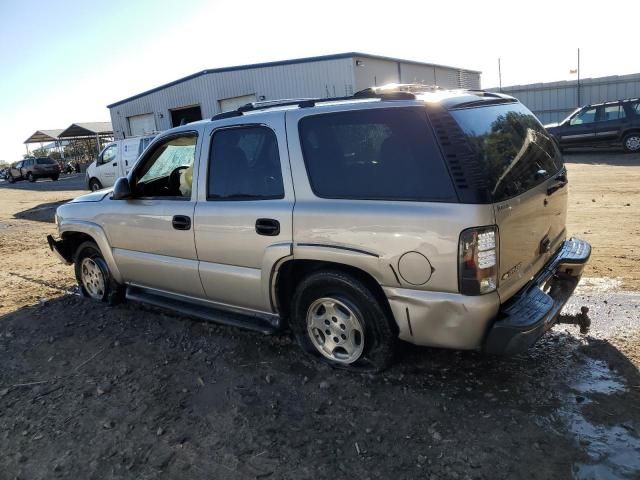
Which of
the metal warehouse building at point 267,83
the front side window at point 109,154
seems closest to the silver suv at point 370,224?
the front side window at point 109,154

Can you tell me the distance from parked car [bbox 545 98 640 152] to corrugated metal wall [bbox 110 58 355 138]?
8.22 metres

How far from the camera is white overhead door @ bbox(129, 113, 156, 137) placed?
28.6 metres

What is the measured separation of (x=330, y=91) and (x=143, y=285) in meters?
17.9

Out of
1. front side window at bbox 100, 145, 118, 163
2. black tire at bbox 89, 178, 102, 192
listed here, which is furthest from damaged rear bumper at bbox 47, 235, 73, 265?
black tire at bbox 89, 178, 102, 192

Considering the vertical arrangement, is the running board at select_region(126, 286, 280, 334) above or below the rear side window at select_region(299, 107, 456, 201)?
below

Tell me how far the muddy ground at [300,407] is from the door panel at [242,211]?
612 millimetres

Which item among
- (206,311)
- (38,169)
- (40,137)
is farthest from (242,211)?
(40,137)

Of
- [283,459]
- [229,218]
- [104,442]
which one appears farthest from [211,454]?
[229,218]

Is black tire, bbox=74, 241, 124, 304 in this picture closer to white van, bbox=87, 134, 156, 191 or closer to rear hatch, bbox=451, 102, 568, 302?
rear hatch, bbox=451, 102, 568, 302

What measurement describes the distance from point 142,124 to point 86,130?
14.8 meters

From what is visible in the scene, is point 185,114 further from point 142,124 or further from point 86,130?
point 86,130

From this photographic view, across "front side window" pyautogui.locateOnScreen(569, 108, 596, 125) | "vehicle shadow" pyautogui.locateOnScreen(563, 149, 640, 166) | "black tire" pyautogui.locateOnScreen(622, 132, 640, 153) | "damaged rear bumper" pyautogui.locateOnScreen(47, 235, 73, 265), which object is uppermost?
"front side window" pyautogui.locateOnScreen(569, 108, 596, 125)

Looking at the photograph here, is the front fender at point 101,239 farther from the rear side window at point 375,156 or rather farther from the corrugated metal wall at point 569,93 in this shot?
the corrugated metal wall at point 569,93

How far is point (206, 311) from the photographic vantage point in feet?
13.8
